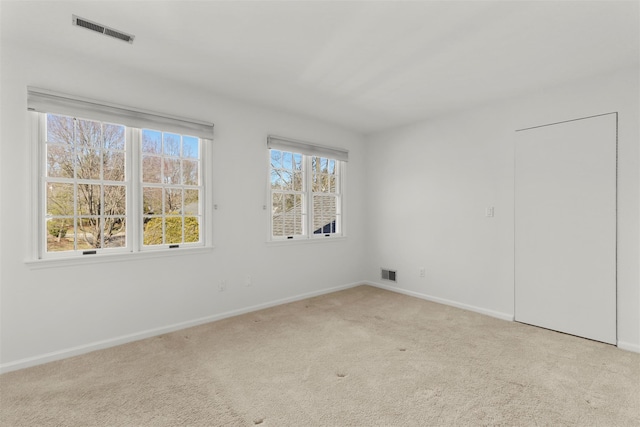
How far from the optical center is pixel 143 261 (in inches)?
120

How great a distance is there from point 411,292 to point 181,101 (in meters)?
3.96

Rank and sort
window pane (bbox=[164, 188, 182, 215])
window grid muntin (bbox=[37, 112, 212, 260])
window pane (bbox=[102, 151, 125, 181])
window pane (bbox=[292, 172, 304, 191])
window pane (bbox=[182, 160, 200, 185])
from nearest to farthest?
window grid muntin (bbox=[37, 112, 212, 260]) → window pane (bbox=[102, 151, 125, 181]) → window pane (bbox=[164, 188, 182, 215]) → window pane (bbox=[182, 160, 200, 185]) → window pane (bbox=[292, 172, 304, 191])

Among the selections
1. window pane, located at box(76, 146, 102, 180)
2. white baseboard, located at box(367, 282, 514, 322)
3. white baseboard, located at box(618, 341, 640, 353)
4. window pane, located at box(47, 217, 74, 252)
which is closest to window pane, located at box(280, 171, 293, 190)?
window pane, located at box(76, 146, 102, 180)

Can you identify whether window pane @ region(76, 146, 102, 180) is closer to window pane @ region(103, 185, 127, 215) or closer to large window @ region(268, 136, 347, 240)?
window pane @ region(103, 185, 127, 215)

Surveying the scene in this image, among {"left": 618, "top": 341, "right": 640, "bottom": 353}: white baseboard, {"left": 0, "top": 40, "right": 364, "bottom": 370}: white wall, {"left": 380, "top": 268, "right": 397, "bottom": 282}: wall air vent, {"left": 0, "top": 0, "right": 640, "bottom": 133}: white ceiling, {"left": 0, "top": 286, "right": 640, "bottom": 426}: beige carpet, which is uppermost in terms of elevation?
{"left": 0, "top": 0, "right": 640, "bottom": 133}: white ceiling

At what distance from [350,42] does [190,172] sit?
217cm

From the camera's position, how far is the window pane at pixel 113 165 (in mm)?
2926

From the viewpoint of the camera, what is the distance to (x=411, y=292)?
4613mm

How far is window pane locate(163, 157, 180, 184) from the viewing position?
328cm

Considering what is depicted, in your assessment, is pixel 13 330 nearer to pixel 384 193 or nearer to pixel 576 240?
pixel 384 193

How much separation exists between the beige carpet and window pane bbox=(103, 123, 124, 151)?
6.23ft

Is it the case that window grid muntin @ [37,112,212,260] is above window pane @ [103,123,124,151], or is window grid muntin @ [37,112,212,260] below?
below

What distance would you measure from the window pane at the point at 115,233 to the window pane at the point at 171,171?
59 centimetres

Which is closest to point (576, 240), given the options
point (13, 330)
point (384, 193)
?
point (384, 193)
